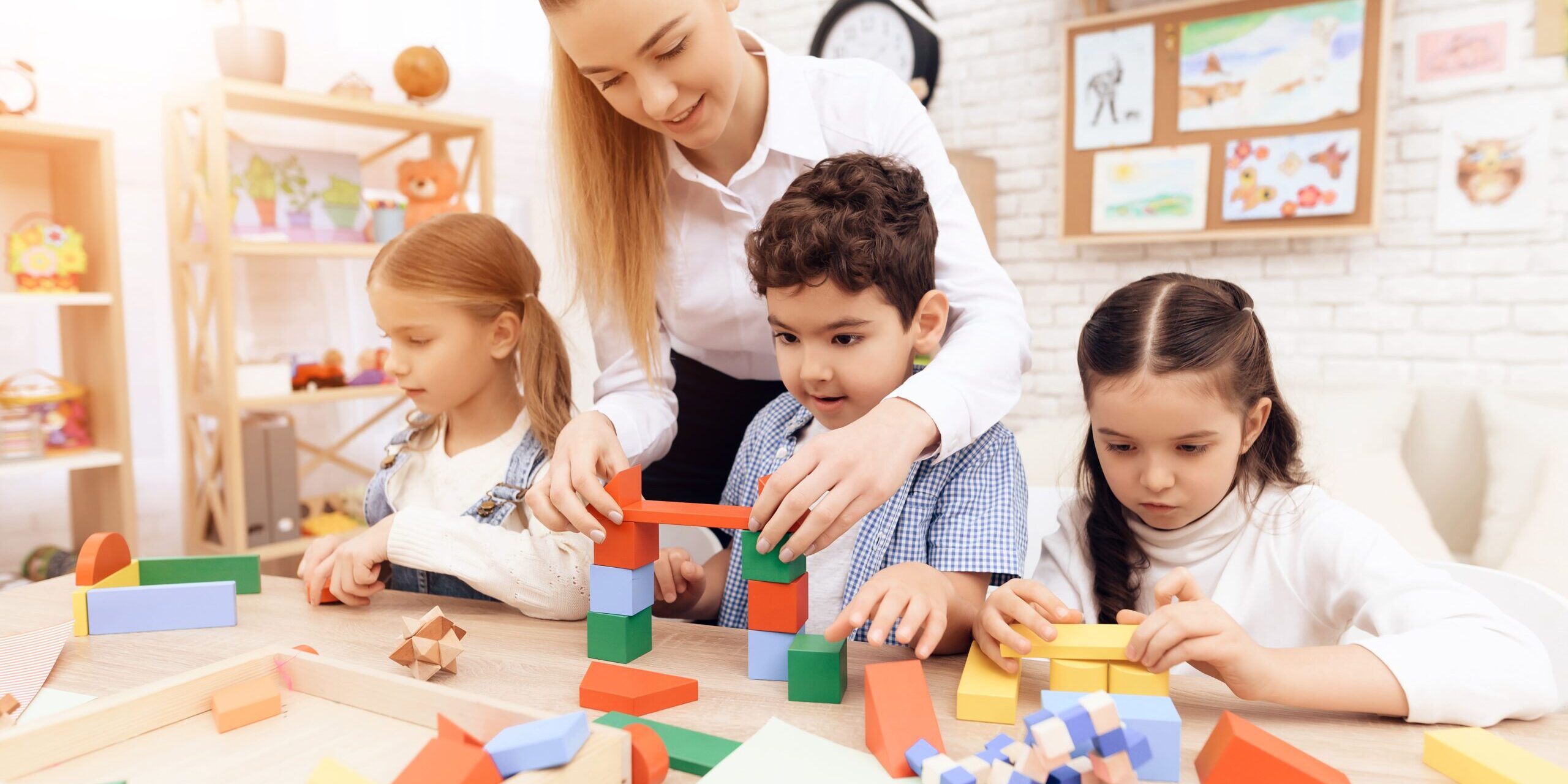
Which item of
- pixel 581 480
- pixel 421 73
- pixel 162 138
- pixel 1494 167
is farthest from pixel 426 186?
pixel 1494 167

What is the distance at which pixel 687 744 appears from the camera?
2.28 ft

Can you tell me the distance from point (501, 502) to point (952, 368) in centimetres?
61

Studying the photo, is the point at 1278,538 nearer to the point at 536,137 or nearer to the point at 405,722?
the point at 405,722

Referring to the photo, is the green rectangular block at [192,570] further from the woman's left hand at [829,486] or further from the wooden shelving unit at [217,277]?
the wooden shelving unit at [217,277]

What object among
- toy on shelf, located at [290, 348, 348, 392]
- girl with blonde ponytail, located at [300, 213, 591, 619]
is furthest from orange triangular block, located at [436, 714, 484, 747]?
toy on shelf, located at [290, 348, 348, 392]

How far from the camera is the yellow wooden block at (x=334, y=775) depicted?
1.98 feet

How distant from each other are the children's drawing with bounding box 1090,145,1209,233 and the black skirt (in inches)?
81.4

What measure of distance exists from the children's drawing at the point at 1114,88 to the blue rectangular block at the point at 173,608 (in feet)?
9.39

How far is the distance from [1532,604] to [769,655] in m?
0.80

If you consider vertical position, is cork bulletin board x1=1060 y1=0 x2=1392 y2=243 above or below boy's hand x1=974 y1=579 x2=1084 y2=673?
above

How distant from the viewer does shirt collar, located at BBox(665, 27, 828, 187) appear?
1173mm

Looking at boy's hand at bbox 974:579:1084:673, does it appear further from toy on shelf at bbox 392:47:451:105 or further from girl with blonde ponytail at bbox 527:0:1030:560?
toy on shelf at bbox 392:47:451:105

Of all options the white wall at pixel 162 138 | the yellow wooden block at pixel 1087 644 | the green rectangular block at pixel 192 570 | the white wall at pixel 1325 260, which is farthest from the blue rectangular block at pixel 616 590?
the white wall at pixel 162 138

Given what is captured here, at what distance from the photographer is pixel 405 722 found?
73 cm
